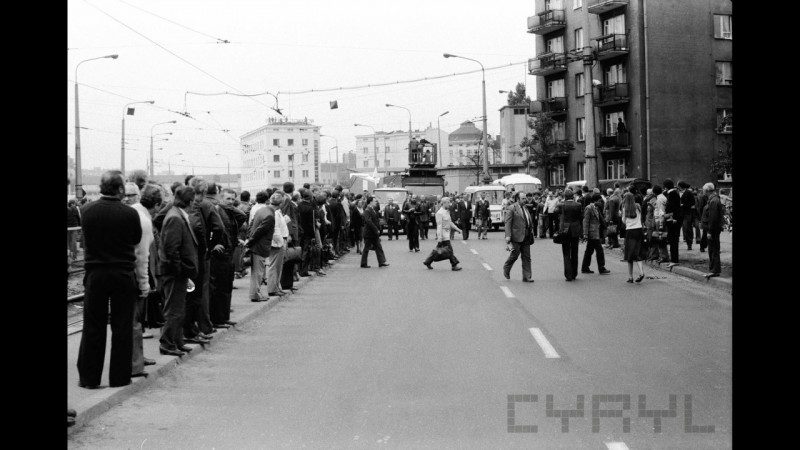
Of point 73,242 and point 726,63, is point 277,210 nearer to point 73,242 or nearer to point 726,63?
point 73,242

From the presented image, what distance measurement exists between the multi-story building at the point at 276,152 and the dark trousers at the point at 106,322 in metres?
57.0

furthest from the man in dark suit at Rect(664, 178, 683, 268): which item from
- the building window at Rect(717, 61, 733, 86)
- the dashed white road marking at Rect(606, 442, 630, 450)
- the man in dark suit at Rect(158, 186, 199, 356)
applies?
the building window at Rect(717, 61, 733, 86)

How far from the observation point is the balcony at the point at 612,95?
53.0 m

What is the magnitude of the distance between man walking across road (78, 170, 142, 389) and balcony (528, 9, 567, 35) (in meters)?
54.5

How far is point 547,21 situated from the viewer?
195 ft

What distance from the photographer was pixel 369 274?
21281 mm

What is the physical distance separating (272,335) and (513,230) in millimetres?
7554

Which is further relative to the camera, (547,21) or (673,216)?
(547,21)

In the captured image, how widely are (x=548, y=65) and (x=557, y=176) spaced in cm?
823

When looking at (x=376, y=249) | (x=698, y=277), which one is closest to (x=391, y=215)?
(x=376, y=249)

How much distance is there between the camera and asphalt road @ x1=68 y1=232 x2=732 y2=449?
252 inches

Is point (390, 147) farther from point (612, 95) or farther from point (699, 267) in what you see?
point (699, 267)

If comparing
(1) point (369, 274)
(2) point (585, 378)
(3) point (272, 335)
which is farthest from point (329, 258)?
(2) point (585, 378)

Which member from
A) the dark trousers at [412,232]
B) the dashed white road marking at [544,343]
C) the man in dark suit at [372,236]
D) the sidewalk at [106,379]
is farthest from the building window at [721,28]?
the dashed white road marking at [544,343]
